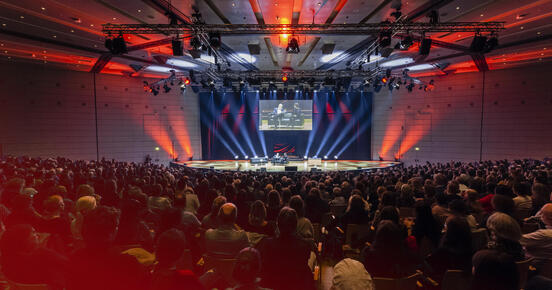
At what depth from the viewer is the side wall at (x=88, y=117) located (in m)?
15.4

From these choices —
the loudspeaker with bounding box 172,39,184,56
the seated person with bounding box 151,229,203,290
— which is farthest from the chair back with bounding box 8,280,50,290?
the loudspeaker with bounding box 172,39,184,56

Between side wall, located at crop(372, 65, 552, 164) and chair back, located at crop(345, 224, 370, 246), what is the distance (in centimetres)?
1841

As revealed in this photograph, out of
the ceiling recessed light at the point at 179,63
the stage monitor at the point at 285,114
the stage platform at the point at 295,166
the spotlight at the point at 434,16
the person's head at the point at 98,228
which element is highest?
the ceiling recessed light at the point at 179,63

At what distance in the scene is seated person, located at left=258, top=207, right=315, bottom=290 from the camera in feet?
8.04

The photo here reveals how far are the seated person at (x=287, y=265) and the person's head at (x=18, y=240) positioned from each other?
6.38 ft

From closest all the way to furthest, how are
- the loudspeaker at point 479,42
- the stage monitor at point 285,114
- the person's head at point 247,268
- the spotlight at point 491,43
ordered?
the person's head at point 247,268
the loudspeaker at point 479,42
the spotlight at point 491,43
the stage monitor at point 285,114

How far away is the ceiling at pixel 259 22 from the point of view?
29.3ft

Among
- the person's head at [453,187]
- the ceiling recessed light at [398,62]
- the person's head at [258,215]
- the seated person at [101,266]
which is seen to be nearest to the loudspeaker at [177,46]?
the person's head at [258,215]

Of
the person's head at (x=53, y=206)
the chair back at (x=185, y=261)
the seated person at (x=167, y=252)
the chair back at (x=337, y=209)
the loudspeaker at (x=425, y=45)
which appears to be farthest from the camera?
the loudspeaker at (x=425, y=45)

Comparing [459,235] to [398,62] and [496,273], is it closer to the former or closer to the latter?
[496,273]

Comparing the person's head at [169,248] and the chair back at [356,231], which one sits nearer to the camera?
the person's head at [169,248]

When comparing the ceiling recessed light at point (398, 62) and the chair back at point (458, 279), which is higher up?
the ceiling recessed light at point (398, 62)

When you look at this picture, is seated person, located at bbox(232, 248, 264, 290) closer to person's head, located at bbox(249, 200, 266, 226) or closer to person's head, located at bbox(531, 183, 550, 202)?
person's head, located at bbox(249, 200, 266, 226)

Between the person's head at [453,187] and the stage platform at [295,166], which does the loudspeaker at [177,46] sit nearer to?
the stage platform at [295,166]
